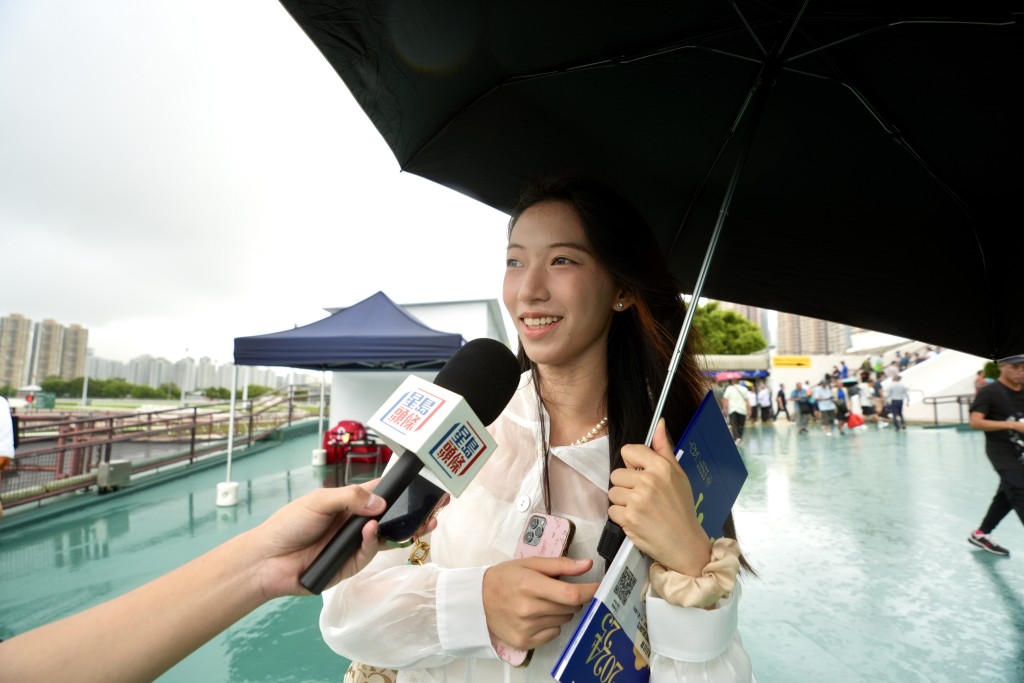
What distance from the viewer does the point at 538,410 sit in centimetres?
127

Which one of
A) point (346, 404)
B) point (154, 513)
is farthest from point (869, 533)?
point (346, 404)

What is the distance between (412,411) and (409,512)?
160 millimetres

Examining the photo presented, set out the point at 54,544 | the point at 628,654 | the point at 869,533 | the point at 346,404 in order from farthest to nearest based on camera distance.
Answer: the point at 346,404
the point at 869,533
the point at 54,544
the point at 628,654

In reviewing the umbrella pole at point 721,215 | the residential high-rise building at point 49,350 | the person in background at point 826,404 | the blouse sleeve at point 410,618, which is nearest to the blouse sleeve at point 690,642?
the blouse sleeve at point 410,618

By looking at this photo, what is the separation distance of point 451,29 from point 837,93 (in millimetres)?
1192

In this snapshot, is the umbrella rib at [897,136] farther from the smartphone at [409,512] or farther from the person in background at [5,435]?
the person in background at [5,435]

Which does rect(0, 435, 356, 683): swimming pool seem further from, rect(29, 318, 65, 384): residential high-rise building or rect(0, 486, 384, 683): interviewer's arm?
rect(29, 318, 65, 384): residential high-rise building

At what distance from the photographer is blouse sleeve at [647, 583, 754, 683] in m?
0.83

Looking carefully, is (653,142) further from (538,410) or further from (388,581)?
(388,581)

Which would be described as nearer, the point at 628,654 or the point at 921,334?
the point at 628,654

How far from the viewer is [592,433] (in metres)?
1.23

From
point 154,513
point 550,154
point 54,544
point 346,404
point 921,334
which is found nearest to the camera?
point 550,154

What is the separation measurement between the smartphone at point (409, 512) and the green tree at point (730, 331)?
3125cm

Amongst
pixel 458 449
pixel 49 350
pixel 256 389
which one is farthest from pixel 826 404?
pixel 49 350
